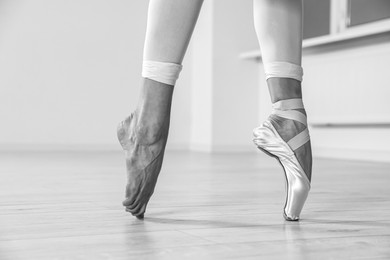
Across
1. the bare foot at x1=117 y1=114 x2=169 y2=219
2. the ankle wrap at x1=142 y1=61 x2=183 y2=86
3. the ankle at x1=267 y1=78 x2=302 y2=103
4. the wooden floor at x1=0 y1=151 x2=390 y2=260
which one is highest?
the ankle wrap at x1=142 y1=61 x2=183 y2=86

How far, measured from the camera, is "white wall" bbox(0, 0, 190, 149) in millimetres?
4633

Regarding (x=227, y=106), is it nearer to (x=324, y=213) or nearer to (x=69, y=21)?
(x=69, y=21)

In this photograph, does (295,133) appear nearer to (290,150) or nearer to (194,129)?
(290,150)

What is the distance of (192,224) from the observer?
3.49 feet

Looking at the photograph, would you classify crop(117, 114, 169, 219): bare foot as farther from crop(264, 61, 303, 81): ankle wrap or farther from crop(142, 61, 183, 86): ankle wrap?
crop(264, 61, 303, 81): ankle wrap

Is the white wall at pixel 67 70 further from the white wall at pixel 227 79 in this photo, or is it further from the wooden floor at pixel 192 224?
the wooden floor at pixel 192 224

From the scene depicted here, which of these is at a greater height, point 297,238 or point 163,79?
point 163,79

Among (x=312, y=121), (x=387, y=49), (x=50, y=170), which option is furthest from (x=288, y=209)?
(x=312, y=121)

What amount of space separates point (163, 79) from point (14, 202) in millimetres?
469

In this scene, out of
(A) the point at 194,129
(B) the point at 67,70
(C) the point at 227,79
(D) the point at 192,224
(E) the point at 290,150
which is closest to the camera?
(D) the point at 192,224

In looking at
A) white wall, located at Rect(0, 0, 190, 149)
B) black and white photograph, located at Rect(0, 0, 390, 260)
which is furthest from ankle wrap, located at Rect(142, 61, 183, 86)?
white wall, located at Rect(0, 0, 190, 149)

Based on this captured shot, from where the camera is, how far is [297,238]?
36.4 inches

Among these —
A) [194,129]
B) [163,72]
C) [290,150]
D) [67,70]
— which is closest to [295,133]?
[290,150]

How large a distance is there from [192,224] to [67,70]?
3868 millimetres
